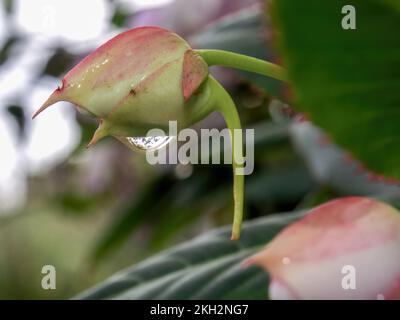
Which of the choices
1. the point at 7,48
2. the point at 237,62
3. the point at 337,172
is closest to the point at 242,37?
the point at 337,172

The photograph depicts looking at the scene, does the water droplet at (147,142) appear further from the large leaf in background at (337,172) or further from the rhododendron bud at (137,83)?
the large leaf in background at (337,172)

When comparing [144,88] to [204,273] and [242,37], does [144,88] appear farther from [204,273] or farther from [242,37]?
[242,37]

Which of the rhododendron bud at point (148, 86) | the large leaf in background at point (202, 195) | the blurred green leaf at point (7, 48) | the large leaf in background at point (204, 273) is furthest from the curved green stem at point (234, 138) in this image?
the blurred green leaf at point (7, 48)

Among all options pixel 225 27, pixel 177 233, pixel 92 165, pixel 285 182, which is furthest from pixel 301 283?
pixel 92 165

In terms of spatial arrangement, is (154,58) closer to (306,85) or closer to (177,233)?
(306,85)

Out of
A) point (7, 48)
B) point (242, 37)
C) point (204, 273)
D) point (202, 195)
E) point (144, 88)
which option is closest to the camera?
point (144, 88)
